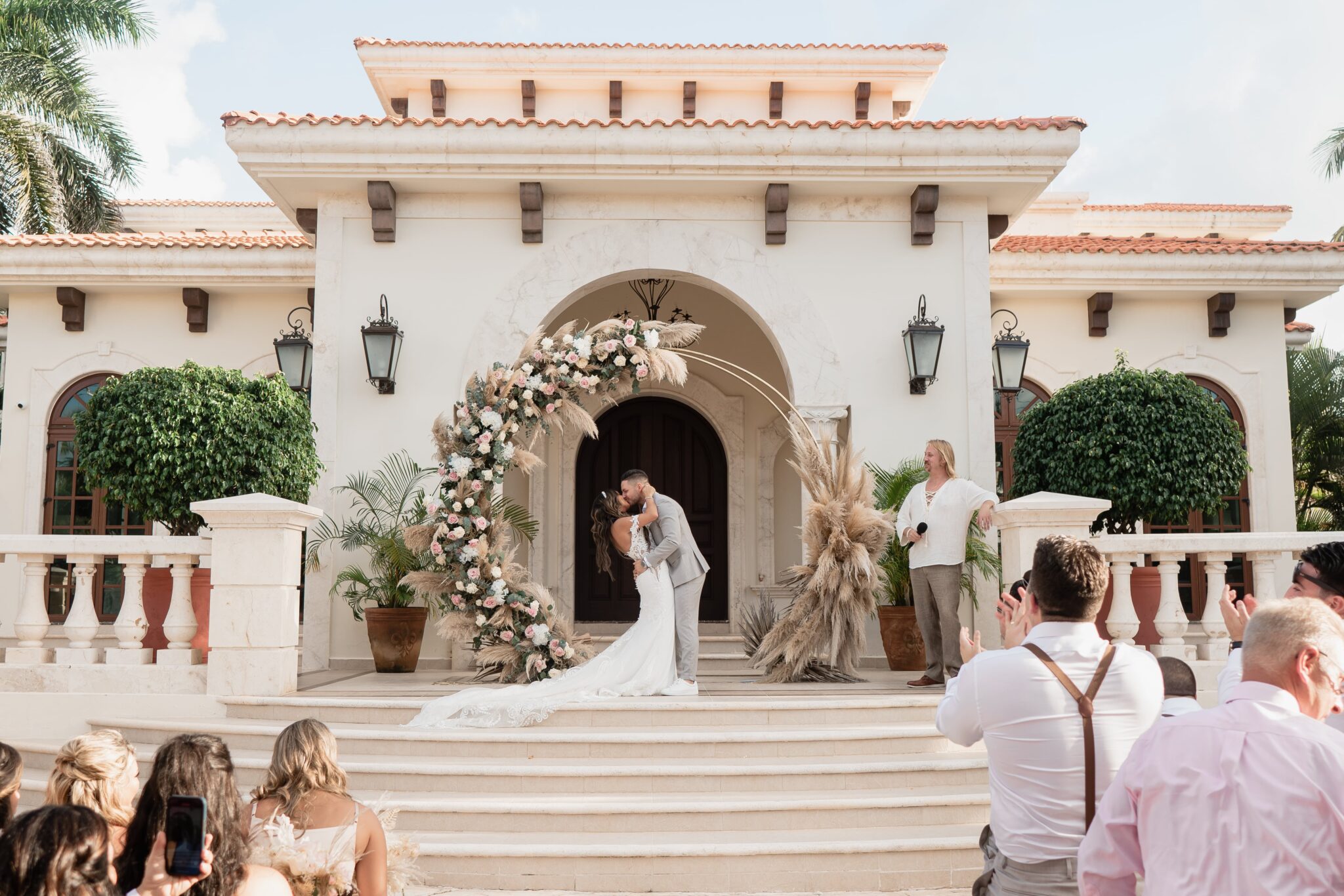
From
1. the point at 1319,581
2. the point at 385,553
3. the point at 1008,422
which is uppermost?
the point at 1008,422

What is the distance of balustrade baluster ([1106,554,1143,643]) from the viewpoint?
24.3ft

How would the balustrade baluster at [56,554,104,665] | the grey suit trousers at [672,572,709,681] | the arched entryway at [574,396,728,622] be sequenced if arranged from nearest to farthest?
the balustrade baluster at [56,554,104,665]
the grey suit trousers at [672,572,709,681]
the arched entryway at [574,396,728,622]

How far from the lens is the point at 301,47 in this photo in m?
12.8

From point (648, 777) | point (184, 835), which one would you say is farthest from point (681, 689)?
point (184, 835)

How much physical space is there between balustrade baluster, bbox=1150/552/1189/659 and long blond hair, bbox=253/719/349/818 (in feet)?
19.8

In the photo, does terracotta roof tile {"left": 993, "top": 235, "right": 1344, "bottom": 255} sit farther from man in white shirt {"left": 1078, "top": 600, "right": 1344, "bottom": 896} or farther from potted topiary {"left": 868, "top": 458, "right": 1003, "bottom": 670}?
man in white shirt {"left": 1078, "top": 600, "right": 1344, "bottom": 896}

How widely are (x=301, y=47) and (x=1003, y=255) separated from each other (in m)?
8.54

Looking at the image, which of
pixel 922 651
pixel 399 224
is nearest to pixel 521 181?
pixel 399 224

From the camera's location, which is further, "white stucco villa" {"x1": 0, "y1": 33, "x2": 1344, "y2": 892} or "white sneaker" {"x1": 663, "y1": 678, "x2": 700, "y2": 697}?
"white sneaker" {"x1": 663, "y1": 678, "x2": 700, "y2": 697}

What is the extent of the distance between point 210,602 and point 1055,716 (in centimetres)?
639

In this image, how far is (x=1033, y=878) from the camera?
2842mm

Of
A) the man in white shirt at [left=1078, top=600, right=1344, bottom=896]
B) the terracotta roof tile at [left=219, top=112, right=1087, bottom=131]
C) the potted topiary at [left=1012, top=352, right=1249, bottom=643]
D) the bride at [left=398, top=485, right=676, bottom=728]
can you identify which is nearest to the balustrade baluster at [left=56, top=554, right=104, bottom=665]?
the bride at [left=398, top=485, right=676, bottom=728]

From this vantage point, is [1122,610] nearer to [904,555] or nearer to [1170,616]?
[1170,616]

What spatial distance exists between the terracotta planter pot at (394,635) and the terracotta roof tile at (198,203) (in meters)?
10.6
